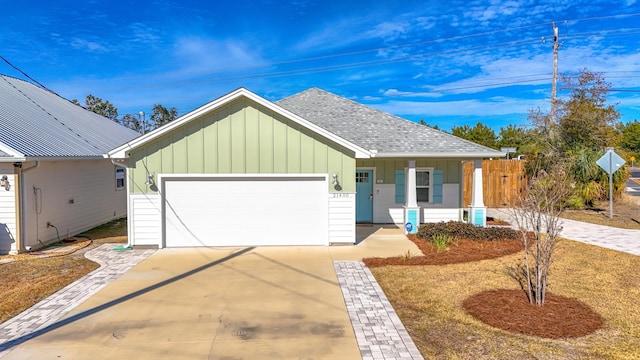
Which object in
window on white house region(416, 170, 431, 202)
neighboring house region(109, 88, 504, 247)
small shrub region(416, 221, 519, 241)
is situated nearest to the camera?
neighboring house region(109, 88, 504, 247)

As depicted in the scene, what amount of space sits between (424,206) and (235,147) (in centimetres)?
728

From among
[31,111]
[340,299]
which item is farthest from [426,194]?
[31,111]

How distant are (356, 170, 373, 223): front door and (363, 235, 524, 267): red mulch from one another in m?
2.82

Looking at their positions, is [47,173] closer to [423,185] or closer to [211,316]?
[211,316]

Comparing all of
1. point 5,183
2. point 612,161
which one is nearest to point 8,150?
point 5,183

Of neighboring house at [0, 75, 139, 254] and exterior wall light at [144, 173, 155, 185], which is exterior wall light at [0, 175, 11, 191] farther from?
exterior wall light at [144, 173, 155, 185]

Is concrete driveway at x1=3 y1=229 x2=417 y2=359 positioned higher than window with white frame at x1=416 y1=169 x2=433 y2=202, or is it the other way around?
window with white frame at x1=416 y1=169 x2=433 y2=202

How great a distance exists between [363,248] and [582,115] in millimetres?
16549

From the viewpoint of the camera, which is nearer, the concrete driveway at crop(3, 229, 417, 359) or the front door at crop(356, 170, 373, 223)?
the concrete driveway at crop(3, 229, 417, 359)

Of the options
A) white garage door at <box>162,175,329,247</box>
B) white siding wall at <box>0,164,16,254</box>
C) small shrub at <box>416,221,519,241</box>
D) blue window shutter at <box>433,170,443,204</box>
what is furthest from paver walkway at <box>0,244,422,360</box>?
blue window shutter at <box>433,170,443,204</box>

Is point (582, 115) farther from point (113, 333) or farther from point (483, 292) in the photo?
point (113, 333)

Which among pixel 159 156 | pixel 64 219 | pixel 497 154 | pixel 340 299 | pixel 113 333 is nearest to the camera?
pixel 113 333

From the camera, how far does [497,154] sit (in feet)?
41.8

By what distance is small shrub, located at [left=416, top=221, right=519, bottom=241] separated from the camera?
1129 cm
